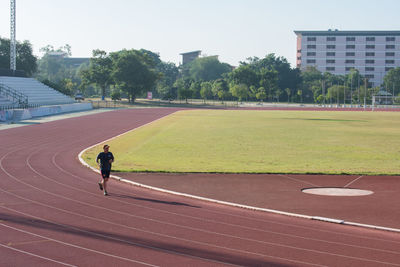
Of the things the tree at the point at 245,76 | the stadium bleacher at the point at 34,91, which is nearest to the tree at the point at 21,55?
the stadium bleacher at the point at 34,91

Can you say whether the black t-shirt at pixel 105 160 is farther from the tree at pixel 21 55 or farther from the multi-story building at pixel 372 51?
the multi-story building at pixel 372 51

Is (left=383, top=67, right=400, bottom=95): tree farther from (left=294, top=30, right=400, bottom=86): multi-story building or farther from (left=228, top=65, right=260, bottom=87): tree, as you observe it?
(left=228, top=65, right=260, bottom=87): tree

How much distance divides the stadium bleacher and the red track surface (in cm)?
5680

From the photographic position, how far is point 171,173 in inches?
900

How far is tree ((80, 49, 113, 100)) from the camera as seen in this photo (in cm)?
12544

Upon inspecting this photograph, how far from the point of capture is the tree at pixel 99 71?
412 ft

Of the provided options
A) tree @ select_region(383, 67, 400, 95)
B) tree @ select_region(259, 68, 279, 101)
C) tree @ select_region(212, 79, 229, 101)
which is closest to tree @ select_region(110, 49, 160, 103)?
tree @ select_region(212, 79, 229, 101)

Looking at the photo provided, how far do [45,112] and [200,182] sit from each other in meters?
51.7

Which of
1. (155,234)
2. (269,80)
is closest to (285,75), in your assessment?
(269,80)

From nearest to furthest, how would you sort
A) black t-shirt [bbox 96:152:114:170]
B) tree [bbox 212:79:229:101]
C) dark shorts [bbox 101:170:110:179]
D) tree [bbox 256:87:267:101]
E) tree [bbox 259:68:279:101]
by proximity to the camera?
dark shorts [bbox 101:170:110:179] < black t-shirt [bbox 96:152:114:170] < tree [bbox 256:87:267:101] < tree [bbox 212:79:229:101] < tree [bbox 259:68:279:101]

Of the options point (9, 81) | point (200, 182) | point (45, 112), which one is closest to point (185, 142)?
point (200, 182)

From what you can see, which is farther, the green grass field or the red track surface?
the green grass field

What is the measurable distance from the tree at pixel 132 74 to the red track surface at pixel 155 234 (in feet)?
338

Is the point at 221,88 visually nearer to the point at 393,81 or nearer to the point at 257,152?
the point at 393,81
